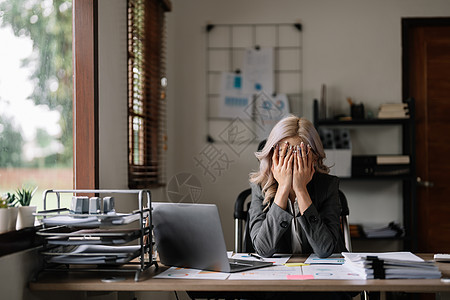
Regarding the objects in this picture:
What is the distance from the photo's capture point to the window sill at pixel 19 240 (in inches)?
60.1

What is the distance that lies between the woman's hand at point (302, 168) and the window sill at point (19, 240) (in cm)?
98

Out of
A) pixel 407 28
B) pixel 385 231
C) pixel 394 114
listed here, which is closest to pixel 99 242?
pixel 385 231

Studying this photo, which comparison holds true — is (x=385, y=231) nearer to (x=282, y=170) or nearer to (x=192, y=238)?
(x=282, y=170)

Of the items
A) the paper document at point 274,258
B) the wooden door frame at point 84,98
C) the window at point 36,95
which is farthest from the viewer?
→ the wooden door frame at point 84,98

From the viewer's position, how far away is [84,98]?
2.21 m

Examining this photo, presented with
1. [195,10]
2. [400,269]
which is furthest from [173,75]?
[400,269]

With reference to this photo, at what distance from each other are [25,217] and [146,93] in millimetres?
1658

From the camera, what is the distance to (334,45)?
3.97m

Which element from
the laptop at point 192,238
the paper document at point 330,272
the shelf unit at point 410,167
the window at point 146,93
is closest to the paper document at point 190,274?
the laptop at point 192,238

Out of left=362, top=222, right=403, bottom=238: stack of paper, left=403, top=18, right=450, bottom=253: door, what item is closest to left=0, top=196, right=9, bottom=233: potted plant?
left=362, top=222, right=403, bottom=238: stack of paper

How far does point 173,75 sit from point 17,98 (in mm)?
2228

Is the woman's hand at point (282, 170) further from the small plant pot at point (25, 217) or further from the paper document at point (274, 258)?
the small plant pot at point (25, 217)

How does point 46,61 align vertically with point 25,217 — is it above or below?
above

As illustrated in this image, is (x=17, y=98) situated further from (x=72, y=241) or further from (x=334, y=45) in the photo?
(x=334, y=45)
